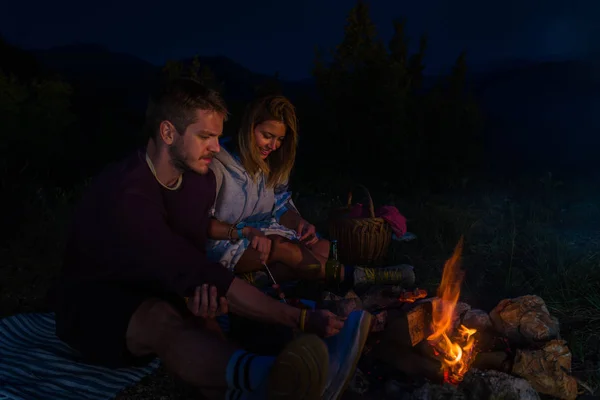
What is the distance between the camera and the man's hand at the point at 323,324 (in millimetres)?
2383

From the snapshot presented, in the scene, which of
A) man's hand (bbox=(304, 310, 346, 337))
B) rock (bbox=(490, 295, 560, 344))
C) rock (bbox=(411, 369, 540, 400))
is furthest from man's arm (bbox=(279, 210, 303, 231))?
rock (bbox=(411, 369, 540, 400))

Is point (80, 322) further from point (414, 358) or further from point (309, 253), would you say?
point (309, 253)

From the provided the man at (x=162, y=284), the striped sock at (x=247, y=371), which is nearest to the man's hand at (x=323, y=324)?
the man at (x=162, y=284)

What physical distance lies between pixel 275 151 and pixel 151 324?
202 centimetres

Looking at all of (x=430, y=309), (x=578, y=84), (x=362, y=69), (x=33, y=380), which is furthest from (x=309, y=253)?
(x=578, y=84)

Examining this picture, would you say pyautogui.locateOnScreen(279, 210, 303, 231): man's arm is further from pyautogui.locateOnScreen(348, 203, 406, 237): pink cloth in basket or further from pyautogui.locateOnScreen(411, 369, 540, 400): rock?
pyautogui.locateOnScreen(411, 369, 540, 400): rock

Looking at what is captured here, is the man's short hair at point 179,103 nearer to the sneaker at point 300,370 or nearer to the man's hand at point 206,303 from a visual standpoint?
the man's hand at point 206,303

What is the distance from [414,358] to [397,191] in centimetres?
640

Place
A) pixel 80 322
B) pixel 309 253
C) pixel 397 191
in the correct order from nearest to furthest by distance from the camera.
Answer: pixel 80 322
pixel 309 253
pixel 397 191

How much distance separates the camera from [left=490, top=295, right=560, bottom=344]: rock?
282 cm

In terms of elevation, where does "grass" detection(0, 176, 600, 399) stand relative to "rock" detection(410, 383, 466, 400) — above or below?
above

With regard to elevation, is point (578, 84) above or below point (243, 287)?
above

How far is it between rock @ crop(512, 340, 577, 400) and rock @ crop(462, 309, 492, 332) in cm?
30

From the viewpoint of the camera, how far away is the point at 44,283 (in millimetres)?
4422
